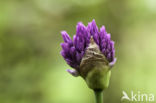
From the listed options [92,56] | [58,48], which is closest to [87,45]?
[92,56]

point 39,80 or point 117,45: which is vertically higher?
point 117,45

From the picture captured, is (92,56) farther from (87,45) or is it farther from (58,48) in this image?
(58,48)

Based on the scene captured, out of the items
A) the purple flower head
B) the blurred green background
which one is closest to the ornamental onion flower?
the purple flower head

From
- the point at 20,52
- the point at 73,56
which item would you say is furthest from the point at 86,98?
the point at 73,56

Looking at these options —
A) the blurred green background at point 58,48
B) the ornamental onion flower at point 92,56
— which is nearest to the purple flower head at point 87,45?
the ornamental onion flower at point 92,56

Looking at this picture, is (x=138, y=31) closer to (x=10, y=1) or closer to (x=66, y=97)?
(x=66, y=97)

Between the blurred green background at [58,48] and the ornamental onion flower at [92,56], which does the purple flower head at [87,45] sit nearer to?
the ornamental onion flower at [92,56]
